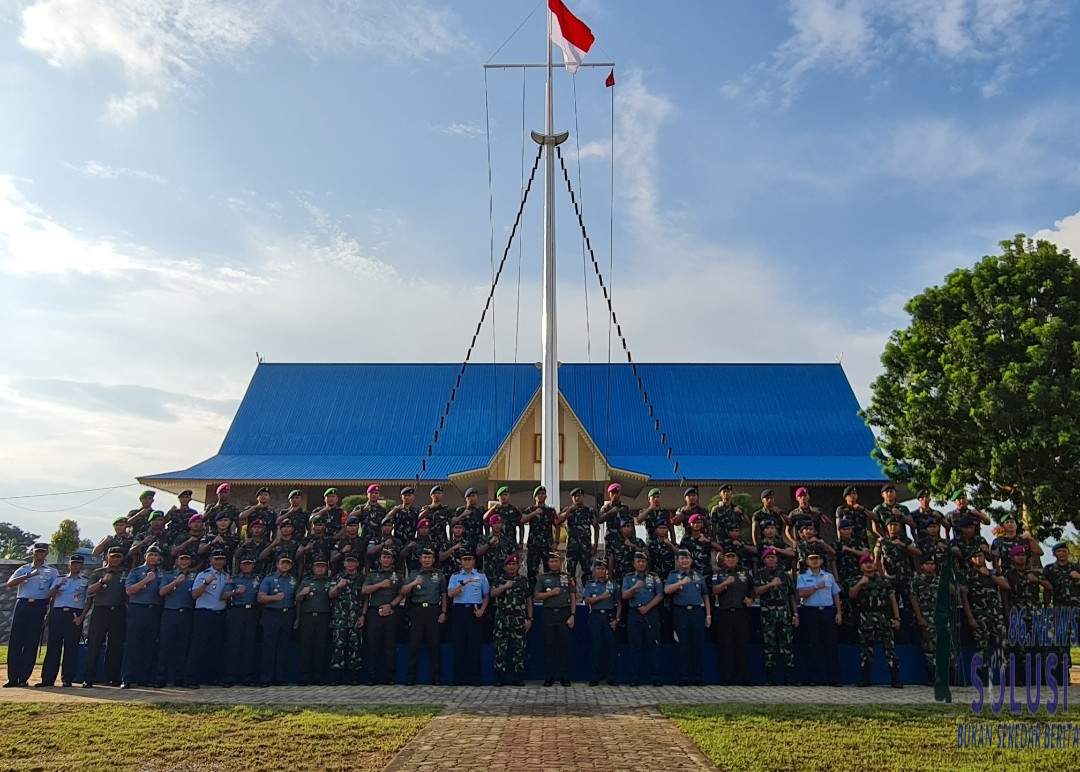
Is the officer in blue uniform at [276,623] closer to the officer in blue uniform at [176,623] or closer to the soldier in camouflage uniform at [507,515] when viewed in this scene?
the officer in blue uniform at [176,623]

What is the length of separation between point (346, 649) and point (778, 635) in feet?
17.1

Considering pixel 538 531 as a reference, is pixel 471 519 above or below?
above

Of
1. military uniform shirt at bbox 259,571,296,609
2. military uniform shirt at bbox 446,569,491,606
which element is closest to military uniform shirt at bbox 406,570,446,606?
military uniform shirt at bbox 446,569,491,606

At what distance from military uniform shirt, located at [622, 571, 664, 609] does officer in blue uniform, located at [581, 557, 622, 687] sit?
180 millimetres

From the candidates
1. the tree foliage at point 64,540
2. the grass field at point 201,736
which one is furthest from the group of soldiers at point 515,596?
the tree foliage at point 64,540

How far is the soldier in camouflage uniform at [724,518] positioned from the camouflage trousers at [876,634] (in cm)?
191

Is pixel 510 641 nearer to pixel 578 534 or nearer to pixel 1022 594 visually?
pixel 578 534

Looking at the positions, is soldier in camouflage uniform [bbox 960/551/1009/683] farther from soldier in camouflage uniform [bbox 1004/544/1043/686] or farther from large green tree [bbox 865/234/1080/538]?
large green tree [bbox 865/234/1080/538]

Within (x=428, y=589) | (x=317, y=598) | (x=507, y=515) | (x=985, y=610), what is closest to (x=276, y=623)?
(x=317, y=598)

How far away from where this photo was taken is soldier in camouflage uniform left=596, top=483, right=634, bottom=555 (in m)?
10.6

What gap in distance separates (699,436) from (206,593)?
65.2 ft

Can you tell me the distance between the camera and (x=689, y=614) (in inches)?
381

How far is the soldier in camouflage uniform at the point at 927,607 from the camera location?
9812 millimetres

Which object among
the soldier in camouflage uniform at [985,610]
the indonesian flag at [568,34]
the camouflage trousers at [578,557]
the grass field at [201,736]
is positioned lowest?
the grass field at [201,736]
